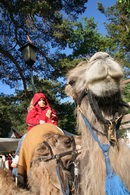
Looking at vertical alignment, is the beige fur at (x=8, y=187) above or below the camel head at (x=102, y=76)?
below

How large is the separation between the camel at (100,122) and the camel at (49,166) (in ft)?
0.63

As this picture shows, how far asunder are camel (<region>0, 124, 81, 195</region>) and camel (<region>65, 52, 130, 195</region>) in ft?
0.63

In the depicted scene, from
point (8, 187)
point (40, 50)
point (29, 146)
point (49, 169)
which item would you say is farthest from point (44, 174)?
point (40, 50)

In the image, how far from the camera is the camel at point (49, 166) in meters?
2.12

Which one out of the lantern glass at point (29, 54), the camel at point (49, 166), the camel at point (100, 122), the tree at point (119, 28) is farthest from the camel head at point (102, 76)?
the tree at point (119, 28)

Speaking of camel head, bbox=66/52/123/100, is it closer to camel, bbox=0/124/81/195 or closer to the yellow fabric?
camel, bbox=0/124/81/195

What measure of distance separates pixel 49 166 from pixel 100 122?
0.56m

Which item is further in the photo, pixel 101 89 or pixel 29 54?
pixel 29 54

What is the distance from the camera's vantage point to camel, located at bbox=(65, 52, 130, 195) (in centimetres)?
185

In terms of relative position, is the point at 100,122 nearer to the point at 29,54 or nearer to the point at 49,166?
the point at 49,166

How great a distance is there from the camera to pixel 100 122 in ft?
6.51

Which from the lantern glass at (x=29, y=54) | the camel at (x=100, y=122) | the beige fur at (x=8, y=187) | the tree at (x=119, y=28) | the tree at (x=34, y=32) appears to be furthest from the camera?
the tree at (x=119, y=28)

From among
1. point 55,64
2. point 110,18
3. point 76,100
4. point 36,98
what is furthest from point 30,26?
point 110,18

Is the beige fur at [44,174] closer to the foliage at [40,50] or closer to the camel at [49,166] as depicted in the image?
the camel at [49,166]
